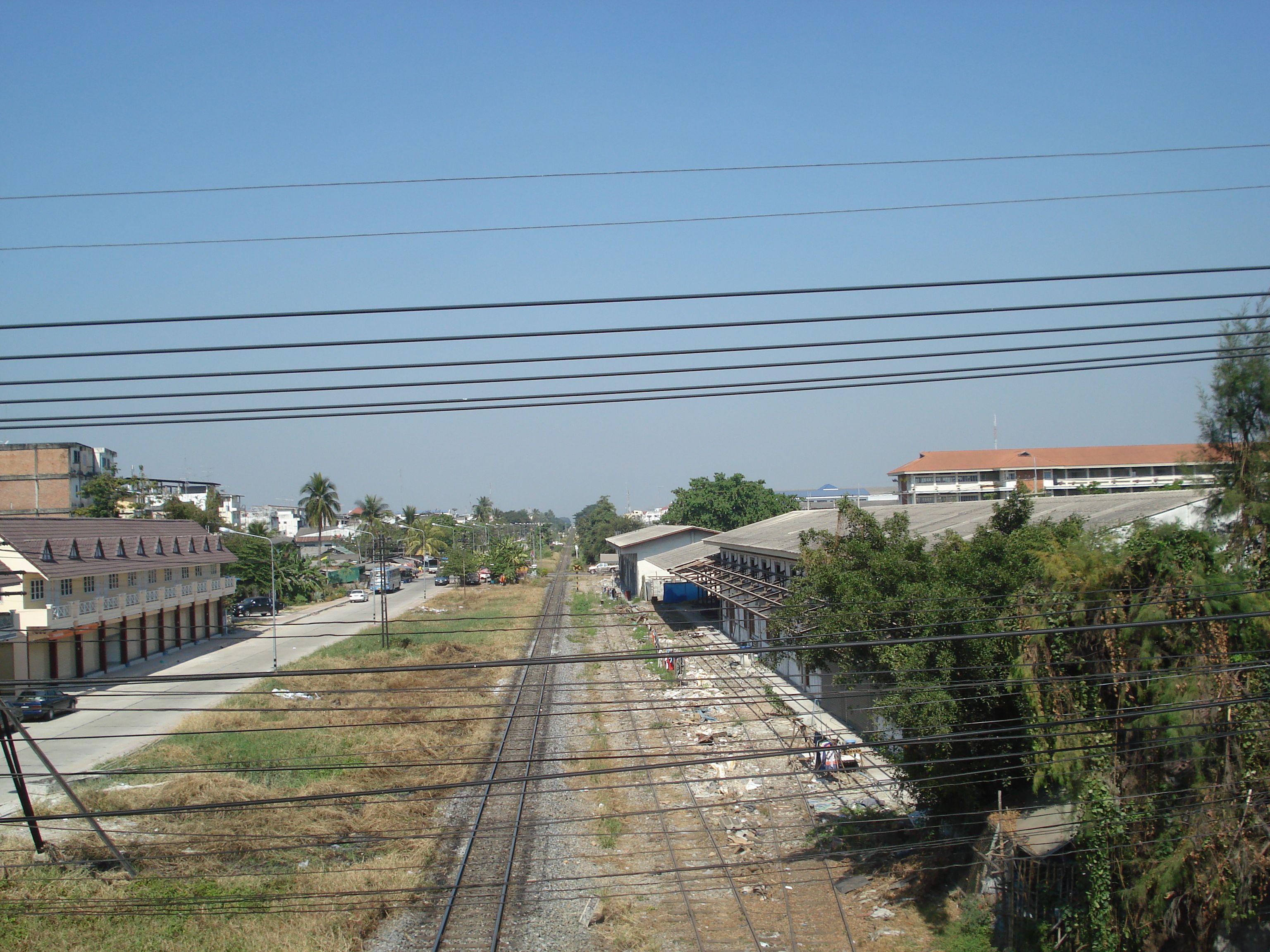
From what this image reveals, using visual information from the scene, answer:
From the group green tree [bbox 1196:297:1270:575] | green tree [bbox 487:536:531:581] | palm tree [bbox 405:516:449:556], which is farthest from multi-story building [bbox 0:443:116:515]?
green tree [bbox 1196:297:1270:575]

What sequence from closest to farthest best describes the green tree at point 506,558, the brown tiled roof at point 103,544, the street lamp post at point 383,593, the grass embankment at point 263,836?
the grass embankment at point 263,836 → the street lamp post at point 383,593 → the brown tiled roof at point 103,544 → the green tree at point 506,558

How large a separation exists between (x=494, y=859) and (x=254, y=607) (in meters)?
34.0

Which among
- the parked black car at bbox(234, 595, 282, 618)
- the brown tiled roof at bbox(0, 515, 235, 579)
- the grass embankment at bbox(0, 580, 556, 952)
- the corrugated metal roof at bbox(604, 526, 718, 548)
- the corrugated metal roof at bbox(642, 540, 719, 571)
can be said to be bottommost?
the grass embankment at bbox(0, 580, 556, 952)

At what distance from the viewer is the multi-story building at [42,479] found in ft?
98.4

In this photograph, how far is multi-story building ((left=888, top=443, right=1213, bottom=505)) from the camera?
148ft

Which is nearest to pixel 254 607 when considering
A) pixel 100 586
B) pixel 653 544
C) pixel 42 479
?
pixel 42 479

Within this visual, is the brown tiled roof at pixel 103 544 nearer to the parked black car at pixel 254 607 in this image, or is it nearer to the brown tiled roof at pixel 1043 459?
the parked black car at pixel 254 607

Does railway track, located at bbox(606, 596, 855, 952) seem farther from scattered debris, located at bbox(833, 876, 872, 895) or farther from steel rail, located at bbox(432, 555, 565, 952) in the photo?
steel rail, located at bbox(432, 555, 565, 952)

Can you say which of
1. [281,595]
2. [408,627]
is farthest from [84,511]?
[408,627]

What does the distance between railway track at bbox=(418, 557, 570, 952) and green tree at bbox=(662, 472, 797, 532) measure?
35.2 m

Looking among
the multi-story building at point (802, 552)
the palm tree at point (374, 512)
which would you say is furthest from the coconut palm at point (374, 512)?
the multi-story building at point (802, 552)

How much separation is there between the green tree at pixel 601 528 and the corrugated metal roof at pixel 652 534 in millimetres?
27762

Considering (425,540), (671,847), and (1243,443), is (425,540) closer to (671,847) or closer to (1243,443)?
(671,847)

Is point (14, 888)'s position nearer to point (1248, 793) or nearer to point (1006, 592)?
point (1006, 592)
